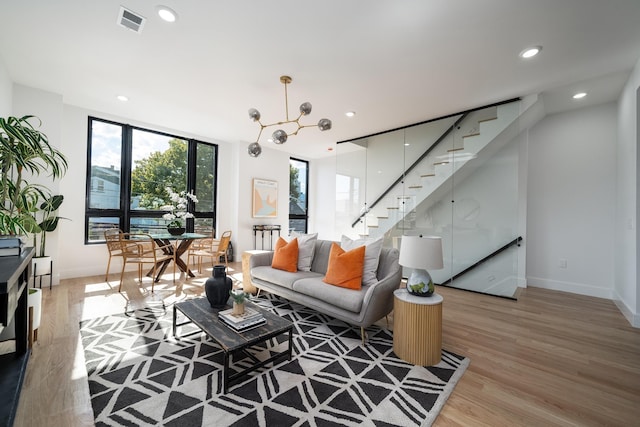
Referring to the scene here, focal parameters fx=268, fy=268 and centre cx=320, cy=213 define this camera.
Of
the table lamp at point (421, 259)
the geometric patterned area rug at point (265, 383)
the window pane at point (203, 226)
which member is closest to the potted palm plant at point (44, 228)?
the geometric patterned area rug at point (265, 383)

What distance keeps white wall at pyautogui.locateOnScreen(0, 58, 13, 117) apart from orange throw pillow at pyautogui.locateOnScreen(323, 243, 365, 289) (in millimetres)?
4225

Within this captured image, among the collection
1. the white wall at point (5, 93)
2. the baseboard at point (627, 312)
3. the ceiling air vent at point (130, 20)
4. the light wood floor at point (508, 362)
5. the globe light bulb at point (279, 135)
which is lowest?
the light wood floor at point (508, 362)

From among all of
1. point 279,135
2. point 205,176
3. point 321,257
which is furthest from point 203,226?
point 279,135

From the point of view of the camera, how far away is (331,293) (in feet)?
8.53

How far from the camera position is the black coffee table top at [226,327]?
1.79m

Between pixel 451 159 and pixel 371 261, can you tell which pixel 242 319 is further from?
pixel 451 159

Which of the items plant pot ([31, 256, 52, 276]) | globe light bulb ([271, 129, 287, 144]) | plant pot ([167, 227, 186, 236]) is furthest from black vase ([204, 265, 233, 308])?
plant pot ([31, 256, 52, 276])

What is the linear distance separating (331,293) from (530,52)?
10.4ft

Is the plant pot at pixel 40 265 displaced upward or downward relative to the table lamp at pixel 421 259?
downward

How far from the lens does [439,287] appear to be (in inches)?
178

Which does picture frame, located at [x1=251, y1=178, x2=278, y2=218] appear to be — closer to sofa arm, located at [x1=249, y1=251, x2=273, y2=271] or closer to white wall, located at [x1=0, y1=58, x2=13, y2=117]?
sofa arm, located at [x1=249, y1=251, x2=273, y2=271]

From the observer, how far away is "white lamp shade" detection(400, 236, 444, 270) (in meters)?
2.16

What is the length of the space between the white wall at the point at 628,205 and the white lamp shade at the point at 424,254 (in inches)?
103

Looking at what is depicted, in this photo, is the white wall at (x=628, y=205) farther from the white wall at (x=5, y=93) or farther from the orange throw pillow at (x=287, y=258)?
the white wall at (x=5, y=93)
